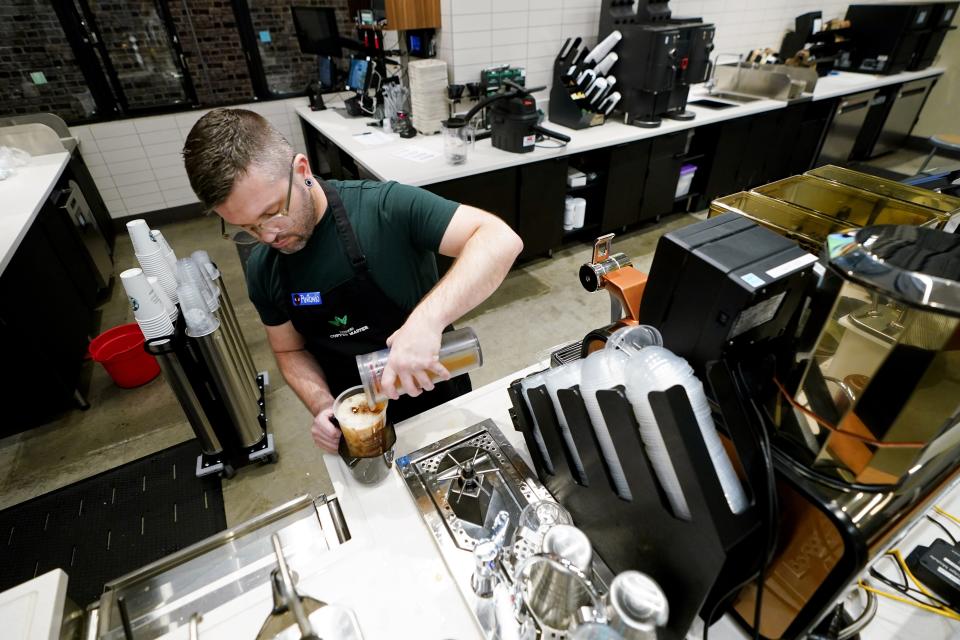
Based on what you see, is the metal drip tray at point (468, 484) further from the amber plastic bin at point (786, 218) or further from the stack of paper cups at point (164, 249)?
the stack of paper cups at point (164, 249)

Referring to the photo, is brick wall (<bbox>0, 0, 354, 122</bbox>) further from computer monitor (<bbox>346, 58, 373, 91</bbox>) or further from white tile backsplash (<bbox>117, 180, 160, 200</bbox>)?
computer monitor (<bbox>346, 58, 373, 91</bbox>)

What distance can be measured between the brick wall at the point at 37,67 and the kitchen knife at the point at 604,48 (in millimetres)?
4232

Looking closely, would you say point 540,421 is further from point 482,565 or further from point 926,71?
point 926,71

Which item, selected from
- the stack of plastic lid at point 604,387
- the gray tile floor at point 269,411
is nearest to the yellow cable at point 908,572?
the stack of plastic lid at point 604,387

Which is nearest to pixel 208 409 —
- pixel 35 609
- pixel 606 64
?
pixel 35 609

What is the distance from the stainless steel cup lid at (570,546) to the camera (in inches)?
25.9

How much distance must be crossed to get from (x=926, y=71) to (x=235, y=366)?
707 centimetres

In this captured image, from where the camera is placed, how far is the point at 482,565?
2.45ft

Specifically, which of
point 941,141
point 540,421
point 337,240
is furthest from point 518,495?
point 941,141

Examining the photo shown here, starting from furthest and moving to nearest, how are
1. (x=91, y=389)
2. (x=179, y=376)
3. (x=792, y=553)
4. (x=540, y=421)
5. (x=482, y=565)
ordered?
(x=91, y=389)
(x=179, y=376)
(x=540, y=421)
(x=482, y=565)
(x=792, y=553)

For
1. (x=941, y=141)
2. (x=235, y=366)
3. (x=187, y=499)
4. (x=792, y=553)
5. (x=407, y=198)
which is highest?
(x=407, y=198)

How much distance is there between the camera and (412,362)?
934 mm

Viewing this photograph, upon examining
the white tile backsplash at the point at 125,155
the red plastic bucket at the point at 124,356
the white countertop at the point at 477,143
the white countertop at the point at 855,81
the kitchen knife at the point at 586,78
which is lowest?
the red plastic bucket at the point at 124,356

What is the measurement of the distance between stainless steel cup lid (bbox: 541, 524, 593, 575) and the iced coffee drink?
0.40 meters
